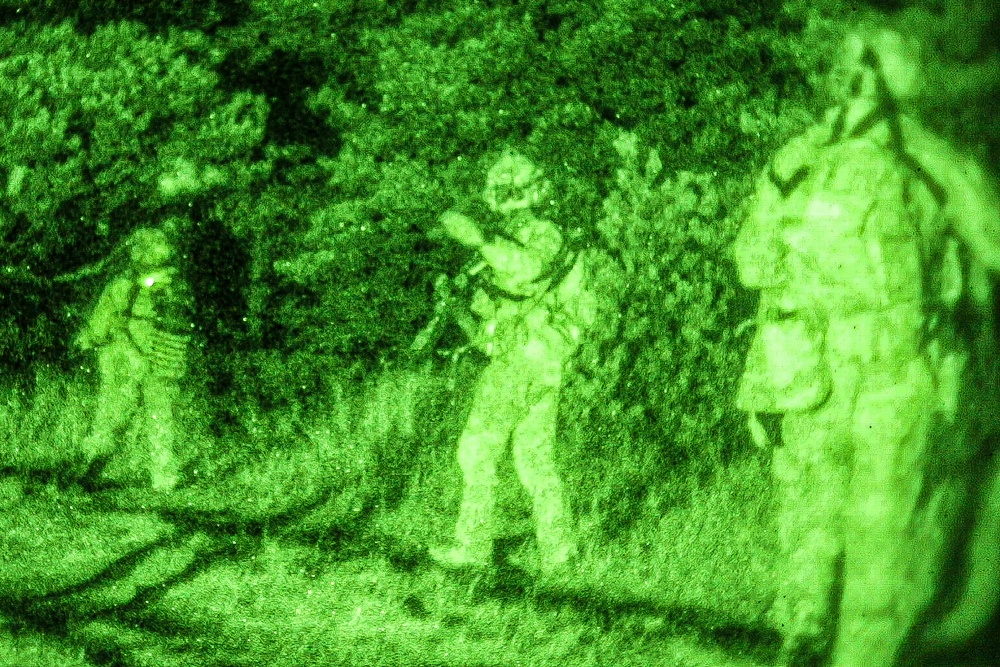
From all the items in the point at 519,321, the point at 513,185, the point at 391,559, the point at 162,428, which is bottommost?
the point at 391,559

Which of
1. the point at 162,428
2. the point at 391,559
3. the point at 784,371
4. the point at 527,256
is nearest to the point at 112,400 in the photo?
the point at 162,428

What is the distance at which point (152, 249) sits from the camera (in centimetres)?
70

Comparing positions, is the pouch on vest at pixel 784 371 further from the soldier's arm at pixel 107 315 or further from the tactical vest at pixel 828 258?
the soldier's arm at pixel 107 315

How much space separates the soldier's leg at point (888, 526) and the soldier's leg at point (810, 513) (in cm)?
1

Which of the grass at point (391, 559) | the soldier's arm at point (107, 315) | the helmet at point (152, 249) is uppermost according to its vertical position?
the helmet at point (152, 249)

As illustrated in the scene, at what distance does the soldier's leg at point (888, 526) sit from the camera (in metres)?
0.76

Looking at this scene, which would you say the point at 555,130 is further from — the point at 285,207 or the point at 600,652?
the point at 600,652

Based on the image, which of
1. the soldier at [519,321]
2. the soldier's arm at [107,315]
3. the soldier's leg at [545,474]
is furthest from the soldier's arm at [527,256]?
the soldier's arm at [107,315]

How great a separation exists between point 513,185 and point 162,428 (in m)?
0.39

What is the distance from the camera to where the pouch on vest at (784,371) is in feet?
2.41

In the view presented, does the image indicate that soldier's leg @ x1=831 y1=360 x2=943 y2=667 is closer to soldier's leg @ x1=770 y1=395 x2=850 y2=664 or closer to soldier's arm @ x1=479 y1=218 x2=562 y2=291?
soldier's leg @ x1=770 y1=395 x2=850 y2=664

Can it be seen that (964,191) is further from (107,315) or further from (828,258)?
(107,315)

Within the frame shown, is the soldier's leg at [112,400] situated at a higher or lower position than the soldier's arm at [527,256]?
lower

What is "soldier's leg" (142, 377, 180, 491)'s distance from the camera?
70 cm
